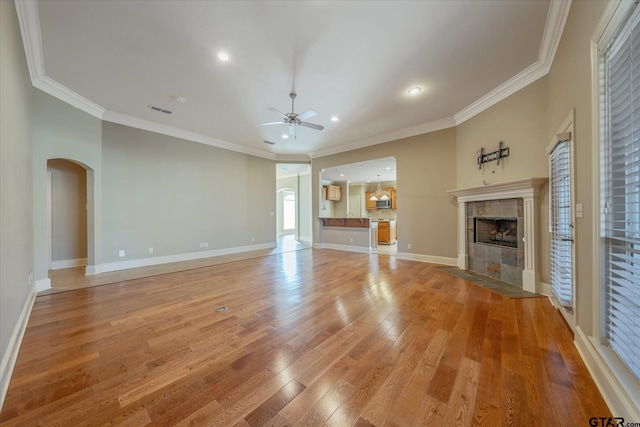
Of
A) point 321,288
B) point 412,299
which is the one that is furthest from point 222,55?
point 412,299

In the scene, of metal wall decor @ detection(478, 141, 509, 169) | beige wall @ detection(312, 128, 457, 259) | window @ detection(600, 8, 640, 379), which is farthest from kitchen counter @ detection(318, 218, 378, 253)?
window @ detection(600, 8, 640, 379)

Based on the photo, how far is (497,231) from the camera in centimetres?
423

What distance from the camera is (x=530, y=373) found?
64.9 inches

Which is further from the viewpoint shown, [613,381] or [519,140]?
[519,140]

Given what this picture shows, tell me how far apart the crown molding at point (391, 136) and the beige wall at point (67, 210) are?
5.88 m

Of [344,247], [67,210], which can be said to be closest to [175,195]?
[67,210]

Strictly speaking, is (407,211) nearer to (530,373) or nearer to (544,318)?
(544,318)

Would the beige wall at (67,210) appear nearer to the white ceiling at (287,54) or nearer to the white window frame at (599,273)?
the white ceiling at (287,54)

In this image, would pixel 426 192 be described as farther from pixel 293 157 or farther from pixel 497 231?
pixel 293 157

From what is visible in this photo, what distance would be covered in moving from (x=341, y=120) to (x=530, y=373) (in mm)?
4695

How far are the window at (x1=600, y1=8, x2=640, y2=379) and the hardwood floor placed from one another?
0.45 meters

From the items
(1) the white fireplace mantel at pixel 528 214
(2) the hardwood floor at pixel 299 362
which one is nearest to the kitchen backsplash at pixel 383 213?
(1) the white fireplace mantel at pixel 528 214

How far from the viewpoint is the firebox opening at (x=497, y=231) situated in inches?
150

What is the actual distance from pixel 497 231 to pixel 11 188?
252 inches
